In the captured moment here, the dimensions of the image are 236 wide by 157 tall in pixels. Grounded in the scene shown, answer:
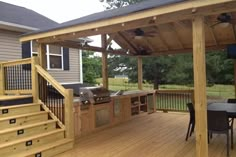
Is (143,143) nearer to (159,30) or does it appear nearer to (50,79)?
(50,79)

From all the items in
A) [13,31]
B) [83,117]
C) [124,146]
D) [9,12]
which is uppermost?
[9,12]

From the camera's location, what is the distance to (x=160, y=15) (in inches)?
153

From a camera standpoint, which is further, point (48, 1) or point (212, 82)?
point (48, 1)

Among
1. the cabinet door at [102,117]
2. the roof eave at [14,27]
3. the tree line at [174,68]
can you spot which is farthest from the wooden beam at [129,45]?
the tree line at [174,68]

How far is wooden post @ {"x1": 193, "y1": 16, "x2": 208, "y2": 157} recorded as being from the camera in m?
3.66

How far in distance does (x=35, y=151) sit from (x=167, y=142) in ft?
8.83

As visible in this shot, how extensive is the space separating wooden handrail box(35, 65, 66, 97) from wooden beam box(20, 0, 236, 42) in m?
0.89

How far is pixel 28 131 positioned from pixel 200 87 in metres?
3.35

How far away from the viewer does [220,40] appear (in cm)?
794

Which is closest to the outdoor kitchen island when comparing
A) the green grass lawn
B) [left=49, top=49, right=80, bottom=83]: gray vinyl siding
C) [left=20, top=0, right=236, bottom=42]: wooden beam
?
[left=20, top=0, right=236, bottom=42]: wooden beam

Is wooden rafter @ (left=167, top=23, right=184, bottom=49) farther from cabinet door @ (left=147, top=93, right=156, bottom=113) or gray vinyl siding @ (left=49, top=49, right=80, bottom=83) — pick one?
gray vinyl siding @ (left=49, top=49, right=80, bottom=83)

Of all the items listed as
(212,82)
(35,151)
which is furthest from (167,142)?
(212,82)

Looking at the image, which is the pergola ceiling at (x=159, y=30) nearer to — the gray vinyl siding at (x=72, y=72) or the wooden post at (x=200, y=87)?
the wooden post at (x=200, y=87)

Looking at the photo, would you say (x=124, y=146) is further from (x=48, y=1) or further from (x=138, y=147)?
(x=48, y=1)
